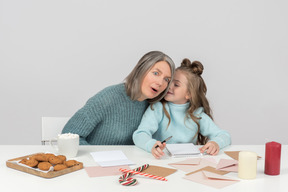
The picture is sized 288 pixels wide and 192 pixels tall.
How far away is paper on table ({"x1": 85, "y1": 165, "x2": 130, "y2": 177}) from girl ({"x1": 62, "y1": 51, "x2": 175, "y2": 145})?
0.55m

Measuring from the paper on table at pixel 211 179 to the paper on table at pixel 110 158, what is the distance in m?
0.29

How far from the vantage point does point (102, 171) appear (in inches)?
54.1

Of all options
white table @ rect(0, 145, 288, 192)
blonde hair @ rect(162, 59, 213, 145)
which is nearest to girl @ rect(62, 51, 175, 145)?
blonde hair @ rect(162, 59, 213, 145)

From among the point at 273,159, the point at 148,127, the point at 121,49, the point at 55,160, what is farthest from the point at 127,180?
the point at 121,49

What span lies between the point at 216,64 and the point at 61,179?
243 centimetres

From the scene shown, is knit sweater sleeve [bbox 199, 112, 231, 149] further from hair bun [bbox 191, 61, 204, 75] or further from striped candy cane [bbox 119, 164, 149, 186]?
striped candy cane [bbox 119, 164, 149, 186]

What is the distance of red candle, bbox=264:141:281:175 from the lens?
4.49ft

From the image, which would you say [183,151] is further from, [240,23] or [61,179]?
[240,23]

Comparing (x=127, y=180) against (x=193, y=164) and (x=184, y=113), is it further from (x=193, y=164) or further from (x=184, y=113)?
(x=184, y=113)

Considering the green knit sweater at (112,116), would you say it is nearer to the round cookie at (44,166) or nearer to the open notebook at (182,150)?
the open notebook at (182,150)

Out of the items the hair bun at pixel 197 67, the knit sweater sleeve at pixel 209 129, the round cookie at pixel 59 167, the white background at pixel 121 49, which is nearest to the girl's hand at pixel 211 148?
the knit sweater sleeve at pixel 209 129

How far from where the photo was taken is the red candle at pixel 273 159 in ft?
4.49

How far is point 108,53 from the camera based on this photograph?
3.31 meters

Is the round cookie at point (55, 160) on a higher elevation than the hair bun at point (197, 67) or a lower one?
lower
